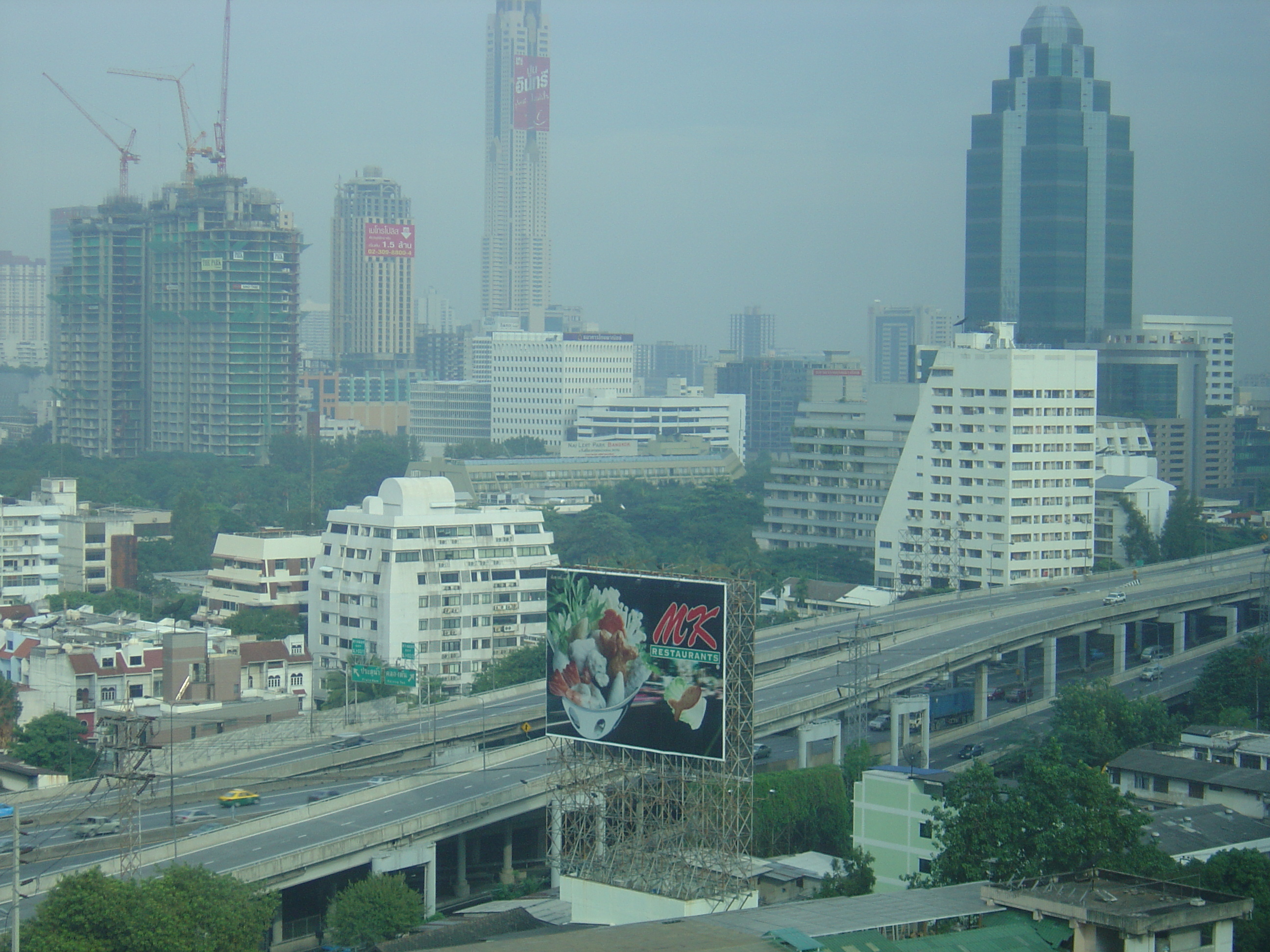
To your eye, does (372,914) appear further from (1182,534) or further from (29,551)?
(1182,534)

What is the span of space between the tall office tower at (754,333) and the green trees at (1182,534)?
128 meters

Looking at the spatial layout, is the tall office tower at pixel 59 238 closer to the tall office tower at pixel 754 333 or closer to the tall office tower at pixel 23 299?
the tall office tower at pixel 23 299

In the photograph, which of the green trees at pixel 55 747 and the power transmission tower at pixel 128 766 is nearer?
the power transmission tower at pixel 128 766

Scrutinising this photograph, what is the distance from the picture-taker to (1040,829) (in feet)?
63.6

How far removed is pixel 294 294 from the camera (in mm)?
89062

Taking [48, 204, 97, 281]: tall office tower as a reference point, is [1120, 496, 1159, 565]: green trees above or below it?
below

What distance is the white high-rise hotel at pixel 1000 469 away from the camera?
5147 cm

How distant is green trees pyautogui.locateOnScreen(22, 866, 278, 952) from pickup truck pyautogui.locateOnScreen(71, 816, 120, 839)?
6.78 metres

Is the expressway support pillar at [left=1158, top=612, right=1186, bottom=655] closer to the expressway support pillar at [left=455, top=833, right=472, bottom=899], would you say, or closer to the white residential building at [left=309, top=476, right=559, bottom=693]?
the white residential building at [left=309, top=476, right=559, bottom=693]

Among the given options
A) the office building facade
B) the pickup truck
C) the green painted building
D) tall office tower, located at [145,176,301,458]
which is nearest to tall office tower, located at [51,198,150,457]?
tall office tower, located at [145,176,301,458]

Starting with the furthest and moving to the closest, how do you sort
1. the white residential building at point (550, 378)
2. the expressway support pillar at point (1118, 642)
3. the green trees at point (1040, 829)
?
1. the white residential building at point (550, 378)
2. the expressway support pillar at point (1118, 642)
3. the green trees at point (1040, 829)

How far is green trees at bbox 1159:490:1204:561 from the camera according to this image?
58375mm

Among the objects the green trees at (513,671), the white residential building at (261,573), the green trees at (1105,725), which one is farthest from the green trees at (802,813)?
the white residential building at (261,573)

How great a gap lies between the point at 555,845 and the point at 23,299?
519 feet
